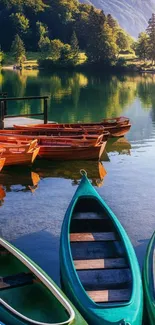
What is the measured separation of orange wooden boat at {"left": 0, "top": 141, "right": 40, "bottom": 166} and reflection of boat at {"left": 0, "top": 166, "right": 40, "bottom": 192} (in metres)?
0.52

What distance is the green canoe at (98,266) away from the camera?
9.32 metres

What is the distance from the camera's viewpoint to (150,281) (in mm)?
10711

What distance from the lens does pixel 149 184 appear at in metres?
22.6

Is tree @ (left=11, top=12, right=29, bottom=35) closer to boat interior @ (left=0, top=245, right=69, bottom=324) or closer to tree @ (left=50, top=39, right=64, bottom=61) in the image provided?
tree @ (left=50, top=39, right=64, bottom=61)

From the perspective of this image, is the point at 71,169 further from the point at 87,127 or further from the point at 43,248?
the point at 43,248

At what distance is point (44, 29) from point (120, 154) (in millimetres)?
143395

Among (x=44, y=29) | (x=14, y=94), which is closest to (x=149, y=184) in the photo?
(x=14, y=94)

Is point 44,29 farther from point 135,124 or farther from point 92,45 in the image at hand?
point 135,124

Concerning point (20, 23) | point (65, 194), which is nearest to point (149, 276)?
point (65, 194)

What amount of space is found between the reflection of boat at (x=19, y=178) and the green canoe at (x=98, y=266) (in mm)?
6993

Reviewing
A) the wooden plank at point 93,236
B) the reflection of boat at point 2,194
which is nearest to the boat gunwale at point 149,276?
the wooden plank at point 93,236

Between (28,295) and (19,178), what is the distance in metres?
13.2

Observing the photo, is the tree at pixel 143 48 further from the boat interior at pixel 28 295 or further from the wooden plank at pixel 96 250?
the boat interior at pixel 28 295

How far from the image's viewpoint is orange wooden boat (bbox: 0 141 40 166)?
23.4 m
